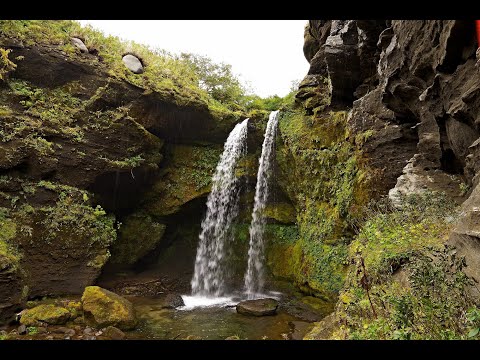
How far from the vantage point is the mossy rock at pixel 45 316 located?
24.3 feet

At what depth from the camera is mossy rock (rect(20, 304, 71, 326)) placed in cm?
740

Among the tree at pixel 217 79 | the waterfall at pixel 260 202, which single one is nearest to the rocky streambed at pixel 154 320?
the waterfall at pixel 260 202

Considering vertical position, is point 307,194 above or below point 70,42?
below

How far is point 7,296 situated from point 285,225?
939 cm

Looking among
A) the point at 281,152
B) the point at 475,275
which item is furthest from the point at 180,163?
the point at 475,275

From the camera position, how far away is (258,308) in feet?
30.5

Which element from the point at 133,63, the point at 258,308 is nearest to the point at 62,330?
the point at 258,308

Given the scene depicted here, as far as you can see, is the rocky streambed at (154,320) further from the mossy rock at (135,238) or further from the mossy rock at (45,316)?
the mossy rock at (135,238)

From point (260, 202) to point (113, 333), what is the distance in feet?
26.5

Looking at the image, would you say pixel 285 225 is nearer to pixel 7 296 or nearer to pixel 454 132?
pixel 454 132

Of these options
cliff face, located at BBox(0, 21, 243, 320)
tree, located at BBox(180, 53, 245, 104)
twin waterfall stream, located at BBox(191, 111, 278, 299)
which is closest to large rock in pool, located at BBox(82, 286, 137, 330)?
cliff face, located at BBox(0, 21, 243, 320)

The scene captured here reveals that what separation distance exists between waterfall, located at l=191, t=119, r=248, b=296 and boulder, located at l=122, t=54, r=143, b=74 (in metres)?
4.83

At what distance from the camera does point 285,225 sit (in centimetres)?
1332

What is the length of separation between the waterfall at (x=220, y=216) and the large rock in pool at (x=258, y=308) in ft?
11.5
